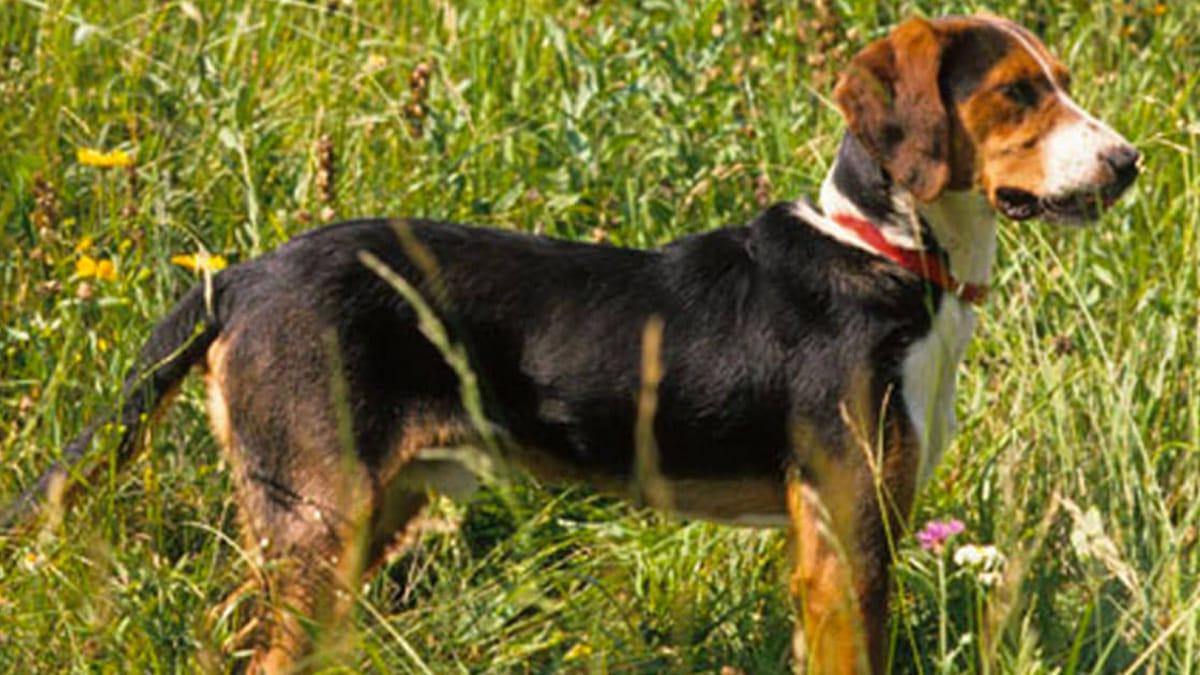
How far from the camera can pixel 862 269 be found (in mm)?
3787

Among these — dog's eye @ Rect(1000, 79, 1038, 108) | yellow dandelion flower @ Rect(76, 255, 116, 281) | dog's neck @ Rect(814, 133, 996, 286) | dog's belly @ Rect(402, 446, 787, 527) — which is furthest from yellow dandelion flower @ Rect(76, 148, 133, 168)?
dog's eye @ Rect(1000, 79, 1038, 108)

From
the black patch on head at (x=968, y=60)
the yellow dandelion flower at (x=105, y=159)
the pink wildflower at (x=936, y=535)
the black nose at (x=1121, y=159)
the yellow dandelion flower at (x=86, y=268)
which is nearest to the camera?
the pink wildflower at (x=936, y=535)

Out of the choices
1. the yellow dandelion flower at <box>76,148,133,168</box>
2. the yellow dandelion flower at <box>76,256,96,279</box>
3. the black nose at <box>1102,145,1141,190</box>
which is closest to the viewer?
the black nose at <box>1102,145,1141,190</box>

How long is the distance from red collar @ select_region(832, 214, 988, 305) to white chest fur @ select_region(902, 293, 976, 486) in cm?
2

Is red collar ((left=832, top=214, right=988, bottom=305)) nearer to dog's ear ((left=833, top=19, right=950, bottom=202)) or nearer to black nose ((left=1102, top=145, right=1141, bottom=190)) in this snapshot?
dog's ear ((left=833, top=19, right=950, bottom=202))

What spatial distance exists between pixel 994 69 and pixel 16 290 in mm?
2107

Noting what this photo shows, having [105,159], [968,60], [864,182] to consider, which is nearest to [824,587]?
[864,182]

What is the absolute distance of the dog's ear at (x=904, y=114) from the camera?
3.68m

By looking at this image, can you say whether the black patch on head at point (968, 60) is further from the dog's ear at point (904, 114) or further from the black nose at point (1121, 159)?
the black nose at point (1121, 159)

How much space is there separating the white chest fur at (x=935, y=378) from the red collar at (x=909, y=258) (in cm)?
2

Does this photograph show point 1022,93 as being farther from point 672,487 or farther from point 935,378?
point 672,487

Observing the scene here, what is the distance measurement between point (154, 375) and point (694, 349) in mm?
923

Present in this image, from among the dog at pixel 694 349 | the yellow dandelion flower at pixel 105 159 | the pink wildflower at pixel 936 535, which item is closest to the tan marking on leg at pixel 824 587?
the dog at pixel 694 349

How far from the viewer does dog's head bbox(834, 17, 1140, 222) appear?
368cm
